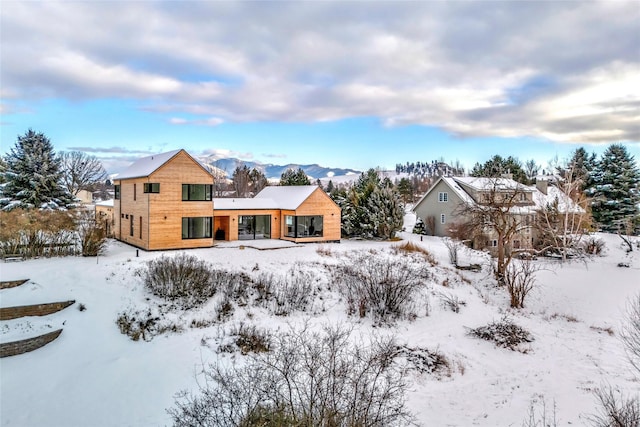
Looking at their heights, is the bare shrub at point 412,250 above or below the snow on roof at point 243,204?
below

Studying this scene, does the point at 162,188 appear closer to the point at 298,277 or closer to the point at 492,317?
the point at 298,277

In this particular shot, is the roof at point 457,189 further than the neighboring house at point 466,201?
Yes

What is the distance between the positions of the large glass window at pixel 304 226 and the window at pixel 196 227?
5151 millimetres

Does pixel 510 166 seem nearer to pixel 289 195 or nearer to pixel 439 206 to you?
pixel 439 206

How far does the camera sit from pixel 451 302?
16062 millimetres

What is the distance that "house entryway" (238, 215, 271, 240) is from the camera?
2508 cm

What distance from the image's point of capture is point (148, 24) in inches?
469

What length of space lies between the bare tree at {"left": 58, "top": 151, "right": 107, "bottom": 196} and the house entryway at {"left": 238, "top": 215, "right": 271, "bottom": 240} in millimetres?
27384

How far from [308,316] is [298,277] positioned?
8.83 feet

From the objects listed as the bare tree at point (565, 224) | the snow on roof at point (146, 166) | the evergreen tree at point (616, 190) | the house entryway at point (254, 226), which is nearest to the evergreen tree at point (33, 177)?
the snow on roof at point (146, 166)

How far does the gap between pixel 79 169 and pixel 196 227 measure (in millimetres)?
30447

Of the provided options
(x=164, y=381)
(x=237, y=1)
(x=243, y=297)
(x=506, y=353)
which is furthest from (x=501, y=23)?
(x=164, y=381)

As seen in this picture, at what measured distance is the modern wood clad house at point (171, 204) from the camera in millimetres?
19844

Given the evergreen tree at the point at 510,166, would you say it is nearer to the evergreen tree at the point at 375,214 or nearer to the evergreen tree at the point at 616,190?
the evergreen tree at the point at 616,190
